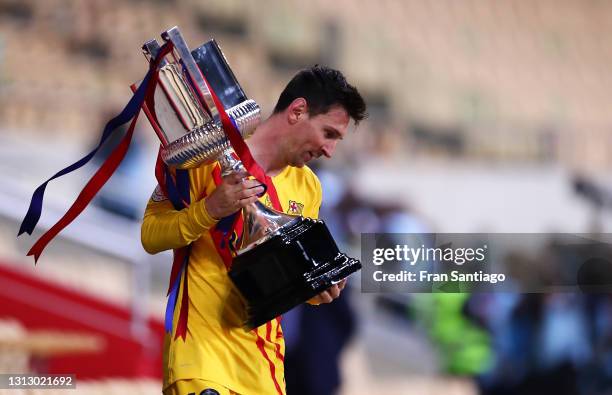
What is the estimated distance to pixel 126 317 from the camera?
22.0 ft

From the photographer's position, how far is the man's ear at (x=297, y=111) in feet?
9.48

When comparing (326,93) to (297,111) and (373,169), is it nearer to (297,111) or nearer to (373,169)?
(297,111)

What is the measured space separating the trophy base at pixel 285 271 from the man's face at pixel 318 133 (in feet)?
0.67

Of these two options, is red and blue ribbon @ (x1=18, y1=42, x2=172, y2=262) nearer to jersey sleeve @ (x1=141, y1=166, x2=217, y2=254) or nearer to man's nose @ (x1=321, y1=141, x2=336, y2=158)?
jersey sleeve @ (x1=141, y1=166, x2=217, y2=254)

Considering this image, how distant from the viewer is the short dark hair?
2.88 metres

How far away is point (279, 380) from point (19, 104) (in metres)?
4.92

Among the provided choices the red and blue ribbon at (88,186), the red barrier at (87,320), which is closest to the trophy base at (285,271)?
the red and blue ribbon at (88,186)

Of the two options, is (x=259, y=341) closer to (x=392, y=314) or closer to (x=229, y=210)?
(x=229, y=210)

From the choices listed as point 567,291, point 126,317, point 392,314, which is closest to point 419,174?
point 392,314

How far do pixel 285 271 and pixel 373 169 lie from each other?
5.11 metres

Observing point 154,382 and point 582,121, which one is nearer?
point 154,382

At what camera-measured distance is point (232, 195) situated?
2562mm

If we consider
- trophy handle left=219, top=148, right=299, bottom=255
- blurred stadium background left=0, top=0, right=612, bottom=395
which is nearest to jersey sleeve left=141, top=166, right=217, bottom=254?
trophy handle left=219, top=148, right=299, bottom=255

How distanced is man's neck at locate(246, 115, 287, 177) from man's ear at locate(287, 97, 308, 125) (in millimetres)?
39
